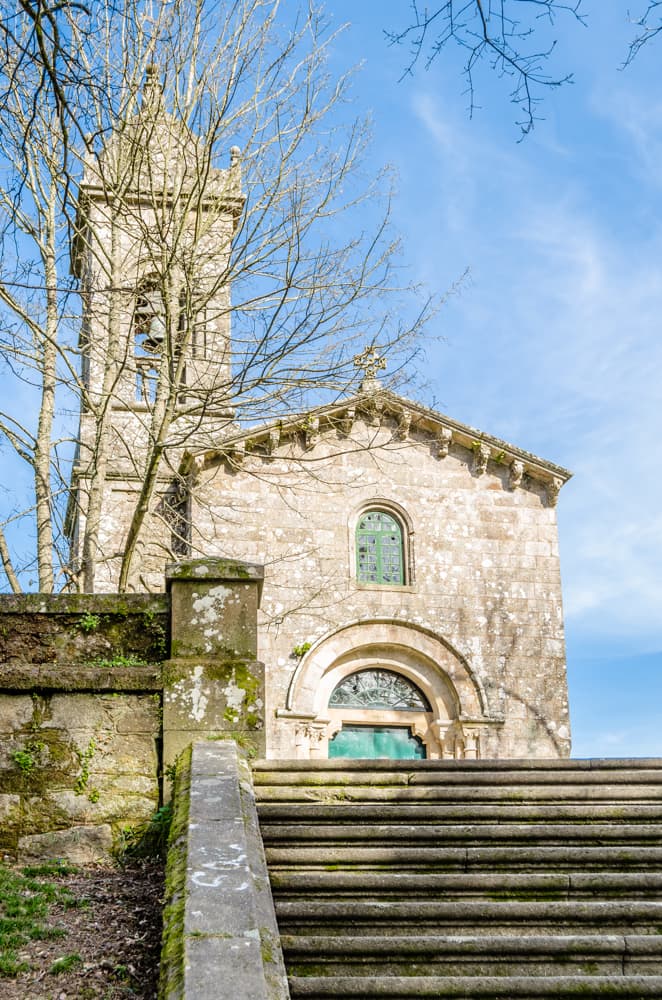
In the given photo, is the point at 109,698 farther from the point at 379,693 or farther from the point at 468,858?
the point at 379,693

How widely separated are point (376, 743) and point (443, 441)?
491 cm

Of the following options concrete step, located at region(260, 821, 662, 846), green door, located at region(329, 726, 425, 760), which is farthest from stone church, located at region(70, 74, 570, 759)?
concrete step, located at region(260, 821, 662, 846)

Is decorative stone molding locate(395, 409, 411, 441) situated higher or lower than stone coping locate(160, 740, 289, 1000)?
higher

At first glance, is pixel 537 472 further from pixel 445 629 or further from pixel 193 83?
pixel 193 83

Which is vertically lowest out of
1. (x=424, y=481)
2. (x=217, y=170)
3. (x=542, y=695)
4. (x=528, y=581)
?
(x=542, y=695)

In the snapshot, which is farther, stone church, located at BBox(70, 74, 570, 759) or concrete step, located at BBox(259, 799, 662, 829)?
stone church, located at BBox(70, 74, 570, 759)

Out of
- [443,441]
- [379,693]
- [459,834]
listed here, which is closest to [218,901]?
[459,834]

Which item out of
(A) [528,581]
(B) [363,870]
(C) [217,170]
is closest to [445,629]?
(A) [528,581]

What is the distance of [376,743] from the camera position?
16.9 m

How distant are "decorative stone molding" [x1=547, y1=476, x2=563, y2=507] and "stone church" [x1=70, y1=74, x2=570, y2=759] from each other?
5cm

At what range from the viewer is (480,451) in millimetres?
18250

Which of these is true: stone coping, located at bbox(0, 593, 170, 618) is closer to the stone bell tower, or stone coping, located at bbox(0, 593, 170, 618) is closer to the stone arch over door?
the stone bell tower

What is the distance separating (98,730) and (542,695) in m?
10.8

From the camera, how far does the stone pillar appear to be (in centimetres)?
745
